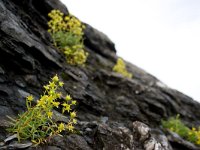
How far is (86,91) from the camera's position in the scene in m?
12.1

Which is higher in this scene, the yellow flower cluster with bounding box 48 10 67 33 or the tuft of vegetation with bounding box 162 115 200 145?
the yellow flower cluster with bounding box 48 10 67 33

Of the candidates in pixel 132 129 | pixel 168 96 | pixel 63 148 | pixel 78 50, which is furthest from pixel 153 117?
pixel 63 148

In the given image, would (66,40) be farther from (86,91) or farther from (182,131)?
(182,131)

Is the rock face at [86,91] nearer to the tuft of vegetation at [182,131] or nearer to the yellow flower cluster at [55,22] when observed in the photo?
the yellow flower cluster at [55,22]

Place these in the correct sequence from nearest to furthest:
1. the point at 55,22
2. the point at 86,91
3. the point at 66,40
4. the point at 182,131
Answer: the point at 86,91, the point at 55,22, the point at 66,40, the point at 182,131

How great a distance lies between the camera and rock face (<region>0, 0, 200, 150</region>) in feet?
26.2

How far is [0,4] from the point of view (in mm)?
9969

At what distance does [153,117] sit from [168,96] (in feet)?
11.6

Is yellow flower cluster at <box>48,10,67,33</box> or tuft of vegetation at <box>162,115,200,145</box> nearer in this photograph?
yellow flower cluster at <box>48,10,67,33</box>

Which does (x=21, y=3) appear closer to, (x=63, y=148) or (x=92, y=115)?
(x=92, y=115)

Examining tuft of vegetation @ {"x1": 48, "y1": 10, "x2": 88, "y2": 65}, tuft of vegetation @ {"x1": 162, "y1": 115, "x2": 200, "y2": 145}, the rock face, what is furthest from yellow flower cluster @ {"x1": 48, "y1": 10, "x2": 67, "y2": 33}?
tuft of vegetation @ {"x1": 162, "y1": 115, "x2": 200, "y2": 145}

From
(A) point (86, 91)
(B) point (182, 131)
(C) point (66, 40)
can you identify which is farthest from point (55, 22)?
(B) point (182, 131)

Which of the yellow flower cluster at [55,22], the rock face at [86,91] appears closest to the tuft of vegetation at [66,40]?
the yellow flower cluster at [55,22]

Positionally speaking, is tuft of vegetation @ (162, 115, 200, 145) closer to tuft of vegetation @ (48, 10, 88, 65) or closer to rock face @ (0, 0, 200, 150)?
rock face @ (0, 0, 200, 150)
